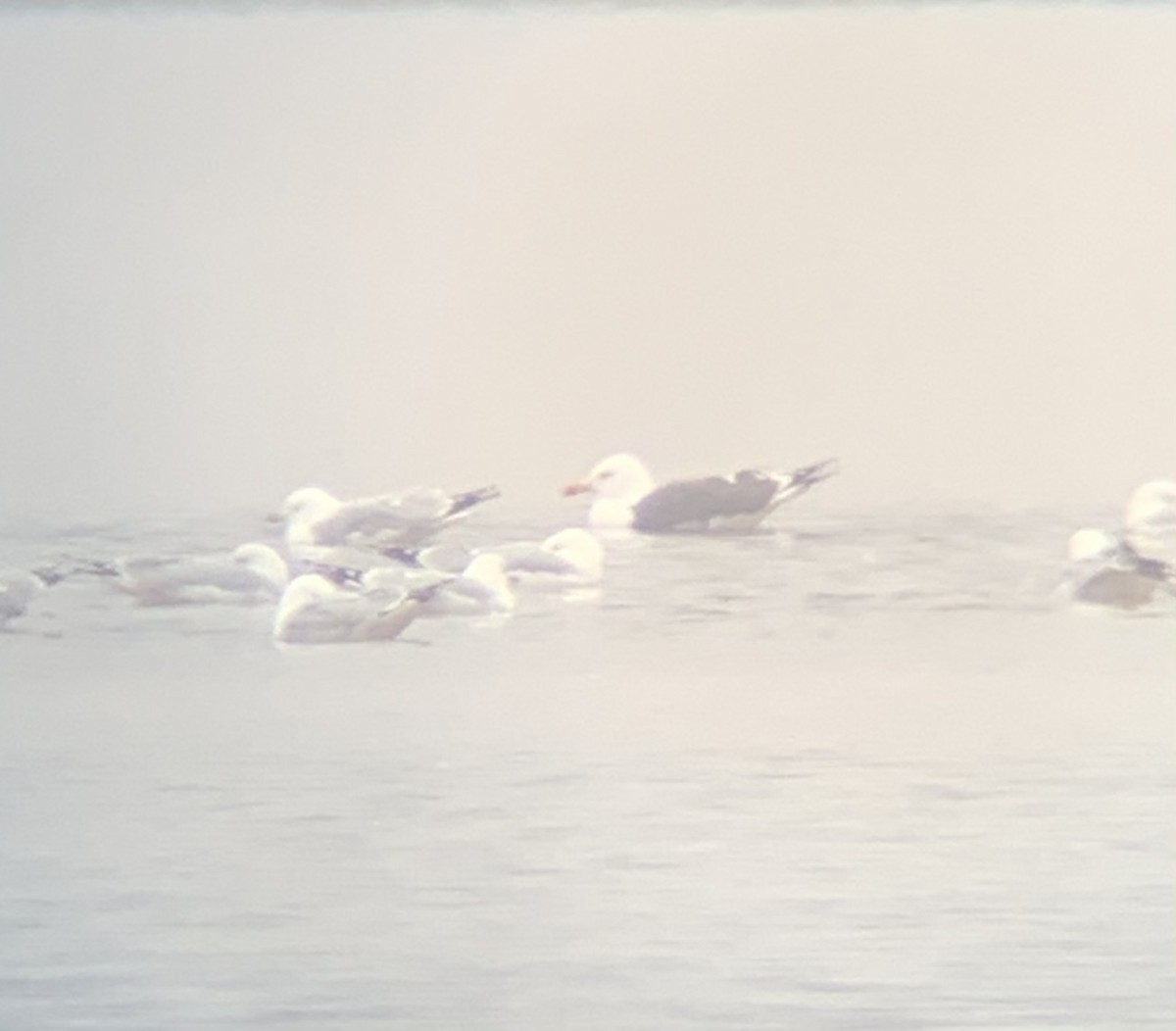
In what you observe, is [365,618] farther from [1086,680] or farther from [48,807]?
[1086,680]

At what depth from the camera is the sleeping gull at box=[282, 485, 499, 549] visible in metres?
1.88

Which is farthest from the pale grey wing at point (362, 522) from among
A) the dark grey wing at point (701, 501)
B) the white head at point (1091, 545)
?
the white head at point (1091, 545)

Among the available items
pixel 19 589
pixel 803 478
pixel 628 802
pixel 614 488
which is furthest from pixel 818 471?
pixel 19 589

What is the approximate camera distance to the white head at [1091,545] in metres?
1.87

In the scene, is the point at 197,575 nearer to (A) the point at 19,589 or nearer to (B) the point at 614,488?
(A) the point at 19,589

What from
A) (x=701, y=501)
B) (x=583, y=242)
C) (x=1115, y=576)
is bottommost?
(x=1115, y=576)

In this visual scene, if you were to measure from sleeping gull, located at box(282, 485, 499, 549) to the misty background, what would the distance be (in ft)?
0.11

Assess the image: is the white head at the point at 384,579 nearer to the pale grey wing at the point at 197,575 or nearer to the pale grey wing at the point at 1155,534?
the pale grey wing at the point at 197,575

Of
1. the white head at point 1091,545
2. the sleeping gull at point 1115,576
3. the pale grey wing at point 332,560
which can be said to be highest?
the pale grey wing at point 332,560

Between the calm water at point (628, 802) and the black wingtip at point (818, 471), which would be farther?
the black wingtip at point (818, 471)

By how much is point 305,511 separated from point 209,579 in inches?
5.5

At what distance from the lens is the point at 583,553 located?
1.88 meters

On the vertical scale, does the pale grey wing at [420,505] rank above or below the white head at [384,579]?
above

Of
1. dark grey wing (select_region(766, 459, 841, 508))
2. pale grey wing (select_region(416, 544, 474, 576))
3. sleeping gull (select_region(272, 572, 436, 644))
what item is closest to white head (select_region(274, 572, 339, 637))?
sleeping gull (select_region(272, 572, 436, 644))
